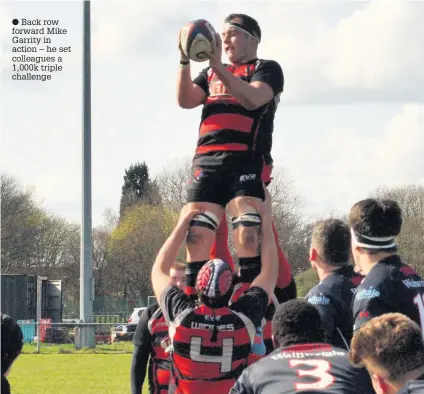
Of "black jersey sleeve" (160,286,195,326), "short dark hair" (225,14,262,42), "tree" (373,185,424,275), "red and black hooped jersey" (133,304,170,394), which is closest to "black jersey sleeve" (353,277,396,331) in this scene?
"black jersey sleeve" (160,286,195,326)

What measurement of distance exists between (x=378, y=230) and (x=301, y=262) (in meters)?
52.9

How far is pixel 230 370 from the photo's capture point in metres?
6.96

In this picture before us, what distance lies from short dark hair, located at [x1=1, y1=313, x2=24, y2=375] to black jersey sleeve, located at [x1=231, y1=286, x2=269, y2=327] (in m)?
1.69

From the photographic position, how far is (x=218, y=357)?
6.90 meters

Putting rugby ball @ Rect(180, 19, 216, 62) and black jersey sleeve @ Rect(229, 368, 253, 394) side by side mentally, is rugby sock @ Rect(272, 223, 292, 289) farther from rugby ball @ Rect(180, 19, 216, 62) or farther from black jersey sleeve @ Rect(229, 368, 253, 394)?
black jersey sleeve @ Rect(229, 368, 253, 394)

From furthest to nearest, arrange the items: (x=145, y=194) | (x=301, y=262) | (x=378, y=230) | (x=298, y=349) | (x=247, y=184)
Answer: (x=145, y=194) < (x=301, y=262) < (x=247, y=184) < (x=378, y=230) < (x=298, y=349)

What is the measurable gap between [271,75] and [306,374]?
10.2ft

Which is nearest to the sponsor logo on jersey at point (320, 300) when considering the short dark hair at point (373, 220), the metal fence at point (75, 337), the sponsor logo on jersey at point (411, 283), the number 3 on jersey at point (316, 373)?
A: the short dark hair at point (373, 220)

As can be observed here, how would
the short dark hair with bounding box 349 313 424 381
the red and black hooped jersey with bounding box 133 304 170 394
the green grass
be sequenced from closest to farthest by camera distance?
the short dark hair with bounding box 349 313 424 381, the red and black hooped jersey with bounding box 133 304 170 394, the green grass

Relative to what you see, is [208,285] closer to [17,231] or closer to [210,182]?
[210,182]

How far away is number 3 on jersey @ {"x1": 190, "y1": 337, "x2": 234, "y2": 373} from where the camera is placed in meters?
6.86

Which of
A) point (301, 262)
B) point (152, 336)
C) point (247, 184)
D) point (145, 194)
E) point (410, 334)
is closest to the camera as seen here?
point (410, 334)

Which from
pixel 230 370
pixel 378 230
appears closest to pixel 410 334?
pixel 378 230

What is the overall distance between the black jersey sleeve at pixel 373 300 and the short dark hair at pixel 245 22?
2563mm
